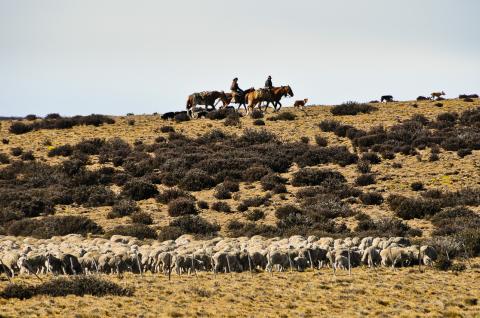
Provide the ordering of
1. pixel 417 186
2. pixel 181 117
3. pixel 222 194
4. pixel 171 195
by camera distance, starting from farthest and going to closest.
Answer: pixel 181 117 → pixel 171 195 → pixel 222 194 → pixel 417 186

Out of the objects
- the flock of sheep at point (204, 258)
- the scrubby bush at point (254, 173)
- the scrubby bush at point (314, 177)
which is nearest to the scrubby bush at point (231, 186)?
the scrubby bush at point (254, 173)

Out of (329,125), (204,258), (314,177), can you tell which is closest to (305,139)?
(329,125)

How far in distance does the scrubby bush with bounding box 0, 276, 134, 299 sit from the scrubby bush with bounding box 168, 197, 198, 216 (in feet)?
61.2

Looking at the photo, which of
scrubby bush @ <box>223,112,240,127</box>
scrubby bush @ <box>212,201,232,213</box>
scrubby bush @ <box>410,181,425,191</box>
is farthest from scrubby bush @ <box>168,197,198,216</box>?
scrubby bush @ <box>223,112,240,127</box>

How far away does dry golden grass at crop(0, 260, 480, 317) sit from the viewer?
58.0ft

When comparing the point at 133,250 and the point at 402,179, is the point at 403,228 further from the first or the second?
the point at 133,250

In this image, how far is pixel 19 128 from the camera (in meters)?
59.7

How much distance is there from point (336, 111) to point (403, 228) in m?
27.8

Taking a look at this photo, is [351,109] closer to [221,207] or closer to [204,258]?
[221,207]

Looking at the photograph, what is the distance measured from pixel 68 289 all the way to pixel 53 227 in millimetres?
17198

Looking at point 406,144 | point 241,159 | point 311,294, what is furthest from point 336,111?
point 311,294

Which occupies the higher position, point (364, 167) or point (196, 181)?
point (364, 167)

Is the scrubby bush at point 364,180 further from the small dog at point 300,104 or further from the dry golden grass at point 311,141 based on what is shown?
the small dog at point 300,104

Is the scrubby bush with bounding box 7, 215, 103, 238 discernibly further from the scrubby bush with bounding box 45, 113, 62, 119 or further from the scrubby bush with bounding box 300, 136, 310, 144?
the scrubby bush with bounding box 45, 113, 62, 119
